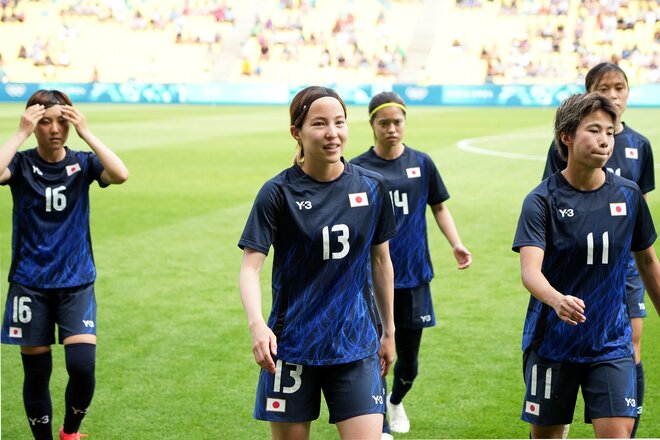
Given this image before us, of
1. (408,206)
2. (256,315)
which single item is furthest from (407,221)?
(256,315)

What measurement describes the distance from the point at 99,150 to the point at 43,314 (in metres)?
1.09

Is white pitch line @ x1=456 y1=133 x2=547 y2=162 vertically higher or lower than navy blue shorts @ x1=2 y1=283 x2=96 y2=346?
higher

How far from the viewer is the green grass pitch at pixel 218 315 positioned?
269 inches

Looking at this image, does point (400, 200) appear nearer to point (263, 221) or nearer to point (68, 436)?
point (263, 221)

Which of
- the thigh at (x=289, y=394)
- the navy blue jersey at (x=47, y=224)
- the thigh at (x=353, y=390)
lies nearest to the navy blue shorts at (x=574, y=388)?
the thigh at (x=353, y=390)

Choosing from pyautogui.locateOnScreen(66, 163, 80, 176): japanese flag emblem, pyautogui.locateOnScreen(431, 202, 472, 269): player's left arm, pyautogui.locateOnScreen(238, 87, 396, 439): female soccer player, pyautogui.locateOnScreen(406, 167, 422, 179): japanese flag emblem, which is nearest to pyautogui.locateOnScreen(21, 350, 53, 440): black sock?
pyautogui.locateOnScreen(66, 163, 80, 176): japanese flag emblem

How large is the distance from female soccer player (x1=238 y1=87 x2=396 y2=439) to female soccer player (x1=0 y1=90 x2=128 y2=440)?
6.12 ft

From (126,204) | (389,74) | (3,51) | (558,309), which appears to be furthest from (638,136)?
(3,51)

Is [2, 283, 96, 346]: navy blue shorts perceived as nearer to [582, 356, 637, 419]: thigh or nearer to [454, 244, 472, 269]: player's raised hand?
[454, 244, 472, 269]: player's raised hand

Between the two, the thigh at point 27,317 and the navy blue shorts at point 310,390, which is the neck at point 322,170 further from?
the thigh at point 27,317

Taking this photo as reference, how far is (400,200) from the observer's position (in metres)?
6.53

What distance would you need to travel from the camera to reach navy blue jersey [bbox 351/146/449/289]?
6527 mm

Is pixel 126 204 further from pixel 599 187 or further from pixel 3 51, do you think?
pixel 3 51

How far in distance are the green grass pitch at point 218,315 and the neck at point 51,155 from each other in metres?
1.93
